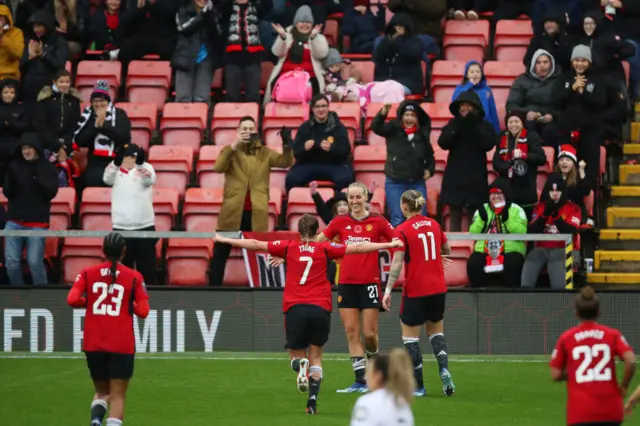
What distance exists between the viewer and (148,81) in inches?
898

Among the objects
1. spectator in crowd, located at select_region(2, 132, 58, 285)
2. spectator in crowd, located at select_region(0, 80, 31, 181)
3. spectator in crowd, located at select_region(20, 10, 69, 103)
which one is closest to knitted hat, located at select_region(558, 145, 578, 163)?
spectator in crowd, located at select_region(2, 132, 58, 285)

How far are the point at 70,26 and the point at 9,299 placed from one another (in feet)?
19.0

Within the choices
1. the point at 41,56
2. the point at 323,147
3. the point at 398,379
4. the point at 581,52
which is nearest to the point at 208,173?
the point at 323,147

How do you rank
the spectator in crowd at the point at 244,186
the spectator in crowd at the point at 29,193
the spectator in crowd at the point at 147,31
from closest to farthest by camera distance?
the spectator in crowd at the point at 29,193
the spectator in crowd at the point at 244,186
the spectator in crowd at the point at 147,31

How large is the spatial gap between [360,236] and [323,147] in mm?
4866

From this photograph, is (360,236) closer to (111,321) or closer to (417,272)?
(417,272)

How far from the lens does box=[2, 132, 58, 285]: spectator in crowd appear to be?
1916 cm

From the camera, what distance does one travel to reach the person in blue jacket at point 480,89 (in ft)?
67.5

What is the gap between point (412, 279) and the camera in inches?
576

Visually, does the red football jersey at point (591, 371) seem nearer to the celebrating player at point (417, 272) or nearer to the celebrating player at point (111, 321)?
the celebrating player at point (111, 321)

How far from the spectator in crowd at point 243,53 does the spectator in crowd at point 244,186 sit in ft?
8.69

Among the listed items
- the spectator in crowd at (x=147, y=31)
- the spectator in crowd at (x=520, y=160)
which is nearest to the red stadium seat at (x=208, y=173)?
the spectator in crowd at (x=147, y=31)

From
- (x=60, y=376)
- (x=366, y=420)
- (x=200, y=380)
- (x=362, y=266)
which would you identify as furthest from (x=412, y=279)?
(x=366, y=420)

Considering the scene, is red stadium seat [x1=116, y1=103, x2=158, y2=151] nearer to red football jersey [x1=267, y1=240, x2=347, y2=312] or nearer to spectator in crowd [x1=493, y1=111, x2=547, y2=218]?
spectator in crowd [x1=493, y1=111, x2=547, y2=218]
